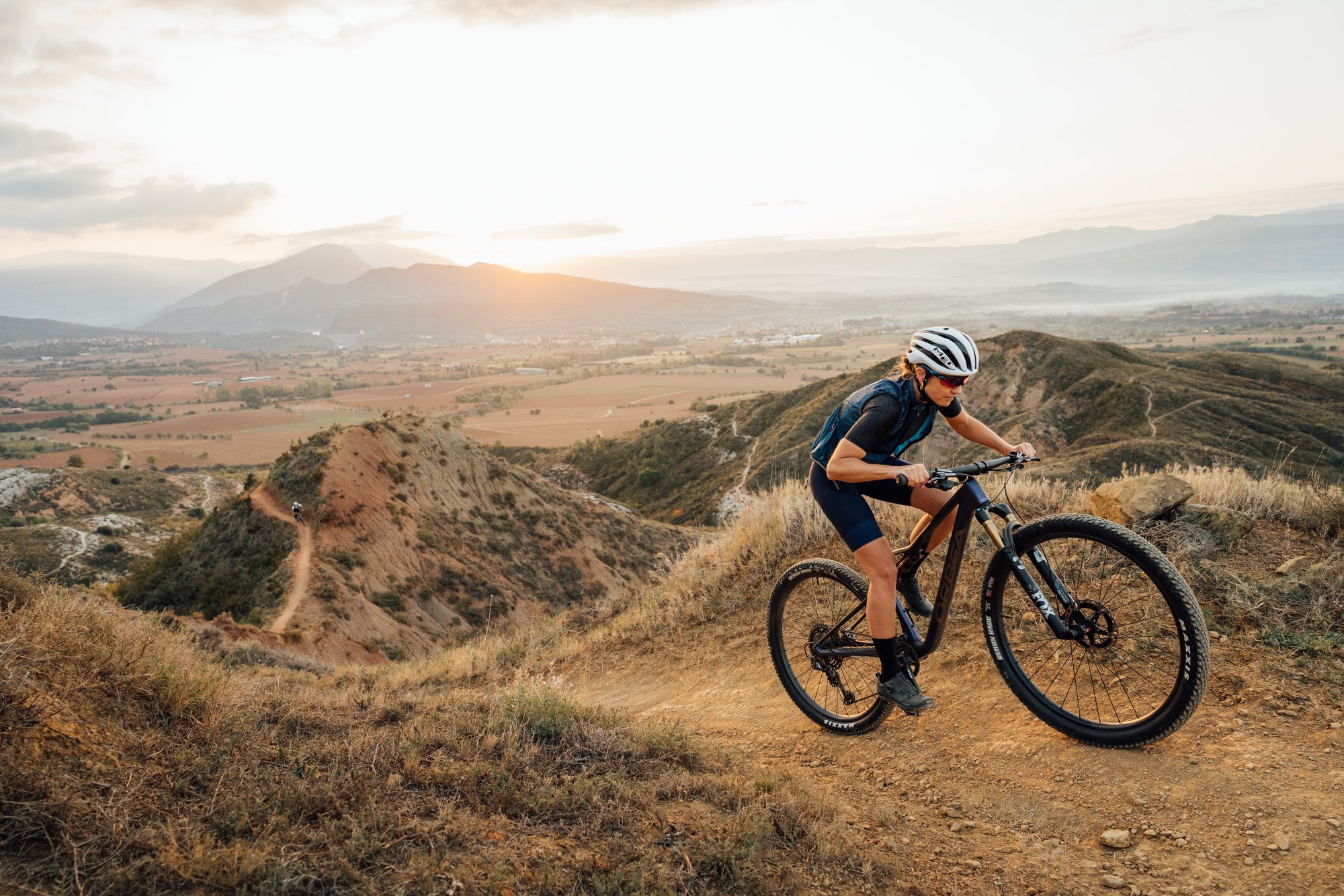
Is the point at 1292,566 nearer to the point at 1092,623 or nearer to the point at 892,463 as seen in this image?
the point at 1092,623

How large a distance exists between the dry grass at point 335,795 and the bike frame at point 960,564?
1.36 meters

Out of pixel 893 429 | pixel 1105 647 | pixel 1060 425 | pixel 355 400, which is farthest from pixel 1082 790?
pixel 355 400

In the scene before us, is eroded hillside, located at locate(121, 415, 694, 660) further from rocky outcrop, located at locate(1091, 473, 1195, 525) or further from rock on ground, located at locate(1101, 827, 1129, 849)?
rock on ground, located at locate(1101, 827, 1129, 849)

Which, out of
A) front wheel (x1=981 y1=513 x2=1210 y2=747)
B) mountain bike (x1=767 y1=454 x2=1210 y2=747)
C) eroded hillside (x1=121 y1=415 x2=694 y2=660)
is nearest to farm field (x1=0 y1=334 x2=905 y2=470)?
eroded hillside (x1=121 y1=415 x2=694 y2=660)

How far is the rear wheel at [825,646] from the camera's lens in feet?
16.2

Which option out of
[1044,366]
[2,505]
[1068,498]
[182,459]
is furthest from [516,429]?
[1068,498]

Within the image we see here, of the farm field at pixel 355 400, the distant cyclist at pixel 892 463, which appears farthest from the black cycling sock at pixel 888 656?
the farm field at pixel 355 400

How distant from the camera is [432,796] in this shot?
341 cm

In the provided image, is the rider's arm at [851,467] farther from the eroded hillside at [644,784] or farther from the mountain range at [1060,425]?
the mountain range at [1060,425]

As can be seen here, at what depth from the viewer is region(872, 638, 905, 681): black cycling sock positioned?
178 inches

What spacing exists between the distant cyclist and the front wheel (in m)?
0.50

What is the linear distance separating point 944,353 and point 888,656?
6.74 feet

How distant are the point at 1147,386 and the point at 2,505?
7873 cm

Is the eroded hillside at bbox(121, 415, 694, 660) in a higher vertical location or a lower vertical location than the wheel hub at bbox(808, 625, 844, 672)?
lower
